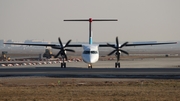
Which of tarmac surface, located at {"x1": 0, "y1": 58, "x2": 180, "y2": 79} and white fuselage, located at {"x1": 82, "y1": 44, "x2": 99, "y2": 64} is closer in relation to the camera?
tarmac surface, located at {"x1": 0, "y1": 58, "x2": 180, "y2": 79}

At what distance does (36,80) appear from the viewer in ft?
131

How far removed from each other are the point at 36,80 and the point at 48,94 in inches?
408

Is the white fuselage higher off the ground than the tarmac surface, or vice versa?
the white fuselage

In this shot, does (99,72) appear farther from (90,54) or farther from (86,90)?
(86,90)

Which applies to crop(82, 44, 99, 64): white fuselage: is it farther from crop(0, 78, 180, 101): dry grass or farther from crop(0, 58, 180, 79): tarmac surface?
crop(0, 78, 180, 101): dry grass

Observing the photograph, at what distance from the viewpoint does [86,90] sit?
32.1 metres

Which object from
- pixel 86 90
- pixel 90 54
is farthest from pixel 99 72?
pixel 86 90

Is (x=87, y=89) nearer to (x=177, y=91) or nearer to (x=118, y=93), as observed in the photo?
(x=118, y=93)

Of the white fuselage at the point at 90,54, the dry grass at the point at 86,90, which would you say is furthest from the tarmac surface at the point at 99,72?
the dry grass at the point at 86,90

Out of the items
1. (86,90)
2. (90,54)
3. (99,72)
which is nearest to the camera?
(86,90)

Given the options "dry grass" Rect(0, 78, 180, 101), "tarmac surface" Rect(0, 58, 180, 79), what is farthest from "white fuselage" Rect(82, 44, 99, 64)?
"dry grass" Rect(0, 78, 180, 101)

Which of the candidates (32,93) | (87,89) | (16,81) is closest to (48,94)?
(32,93)

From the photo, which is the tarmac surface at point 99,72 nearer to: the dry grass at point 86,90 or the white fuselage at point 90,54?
the white fuselage at point 90,54

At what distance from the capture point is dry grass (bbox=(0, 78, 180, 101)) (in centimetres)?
2796
